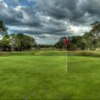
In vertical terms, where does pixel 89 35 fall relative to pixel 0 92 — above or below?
above

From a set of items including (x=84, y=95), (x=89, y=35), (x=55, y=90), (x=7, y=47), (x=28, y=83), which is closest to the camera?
(x=84, y=95)

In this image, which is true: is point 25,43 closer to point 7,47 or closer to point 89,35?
point 7,47

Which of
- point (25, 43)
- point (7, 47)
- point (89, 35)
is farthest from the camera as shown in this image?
point (25, 43)

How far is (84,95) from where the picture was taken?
884cm

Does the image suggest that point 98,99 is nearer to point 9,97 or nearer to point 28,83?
point 9,97

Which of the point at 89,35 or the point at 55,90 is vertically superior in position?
the point at 89,35

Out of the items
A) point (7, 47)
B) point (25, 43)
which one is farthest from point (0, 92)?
point (25, 43)

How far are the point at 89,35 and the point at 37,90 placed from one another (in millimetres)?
83153

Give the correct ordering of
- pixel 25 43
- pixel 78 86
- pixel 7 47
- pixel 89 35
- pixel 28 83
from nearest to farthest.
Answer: pixel 78 86 → pixel 28 83 → pixel 89 35 → pixel 7 47 → pixel 25 43

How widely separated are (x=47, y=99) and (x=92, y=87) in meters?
2.90

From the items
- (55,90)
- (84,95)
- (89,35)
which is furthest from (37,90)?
(89,35)

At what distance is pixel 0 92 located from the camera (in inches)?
370

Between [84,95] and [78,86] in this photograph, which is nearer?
[84,95]

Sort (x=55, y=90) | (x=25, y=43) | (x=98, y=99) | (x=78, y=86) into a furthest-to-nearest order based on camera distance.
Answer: (x=25, y=43), (x=78, y=86), (x=55, y=90), (x=98, y=99)
